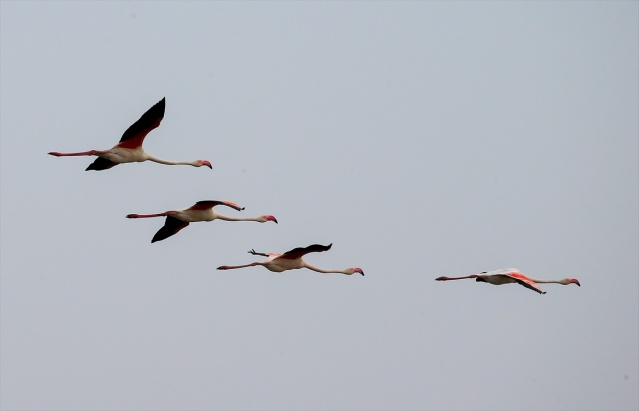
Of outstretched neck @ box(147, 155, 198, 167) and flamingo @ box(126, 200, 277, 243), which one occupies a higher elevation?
outstretched neck @ box(147, 155, 198, 167)

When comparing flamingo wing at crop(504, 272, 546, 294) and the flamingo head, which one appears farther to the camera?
the flamingo head

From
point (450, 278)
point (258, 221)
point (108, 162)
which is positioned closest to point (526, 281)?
point (450, 278)

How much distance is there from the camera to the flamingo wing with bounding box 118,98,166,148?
56.2 metres

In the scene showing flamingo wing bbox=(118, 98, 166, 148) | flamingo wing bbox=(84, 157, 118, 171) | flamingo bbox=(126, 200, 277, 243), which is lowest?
flamingo bbox=(126, 200, 277, 243)

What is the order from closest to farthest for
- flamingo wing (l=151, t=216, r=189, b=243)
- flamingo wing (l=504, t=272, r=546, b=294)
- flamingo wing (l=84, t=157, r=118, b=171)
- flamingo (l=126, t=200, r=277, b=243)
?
1. flamingo wing (l=504, t=272, r=546, b=294)
2. flamingo (l=126, t=200, r=277, b=243)
3. flamingo wing (l=84, t=157, r=118, b=171)
4. flamingo wing (l=151, t=216, r=189, b=243)

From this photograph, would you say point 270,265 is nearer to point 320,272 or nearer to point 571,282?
point 320,272

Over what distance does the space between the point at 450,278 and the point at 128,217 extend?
8.24 meters

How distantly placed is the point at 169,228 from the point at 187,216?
88.7 inches

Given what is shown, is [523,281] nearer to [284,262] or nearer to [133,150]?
[284,262]

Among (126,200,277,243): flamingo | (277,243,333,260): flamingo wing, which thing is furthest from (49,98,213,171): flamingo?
(277,243,333,260): flamingo wing

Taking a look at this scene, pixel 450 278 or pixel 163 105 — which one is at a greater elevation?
pixel 163 105

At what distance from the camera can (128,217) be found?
58.1 m

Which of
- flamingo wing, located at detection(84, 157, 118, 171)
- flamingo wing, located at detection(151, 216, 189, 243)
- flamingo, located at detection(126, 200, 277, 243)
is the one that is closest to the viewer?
flamingo, located at detection(126, 200, 277, 243)

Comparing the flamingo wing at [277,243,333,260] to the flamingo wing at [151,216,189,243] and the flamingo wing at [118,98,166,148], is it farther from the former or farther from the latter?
the flamingo wing at [118,98,166,148]
